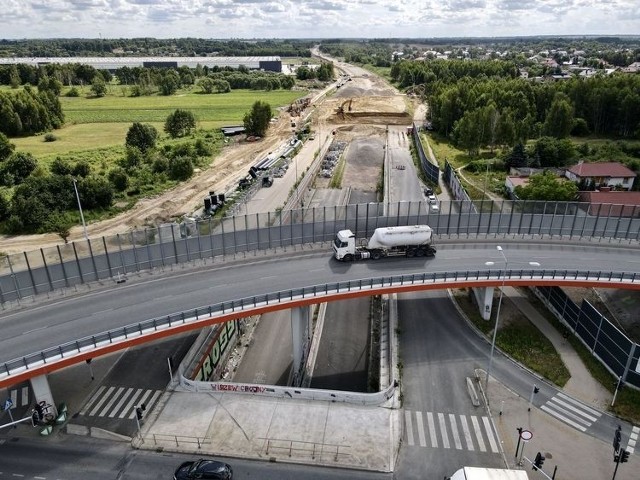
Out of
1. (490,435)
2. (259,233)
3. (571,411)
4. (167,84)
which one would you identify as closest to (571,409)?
(571,411)

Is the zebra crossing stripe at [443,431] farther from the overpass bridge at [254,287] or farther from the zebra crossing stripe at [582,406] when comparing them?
the overpass bridge at [254,287]

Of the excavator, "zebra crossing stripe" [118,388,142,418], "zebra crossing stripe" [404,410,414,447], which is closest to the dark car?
"zebra crossing stripe" [118,388,142,418]

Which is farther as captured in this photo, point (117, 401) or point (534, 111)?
point (534, 111)

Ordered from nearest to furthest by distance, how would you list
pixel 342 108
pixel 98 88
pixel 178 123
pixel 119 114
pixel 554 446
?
pixel 554 446
pixel 178 123
pixel 119 114
pixel 342 108
pixel 98 88

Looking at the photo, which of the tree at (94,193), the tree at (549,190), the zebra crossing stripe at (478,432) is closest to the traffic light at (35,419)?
the zebra crossing stripe at (478,432)

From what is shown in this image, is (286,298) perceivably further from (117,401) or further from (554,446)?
(554,446)

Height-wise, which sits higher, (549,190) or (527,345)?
(549,190)

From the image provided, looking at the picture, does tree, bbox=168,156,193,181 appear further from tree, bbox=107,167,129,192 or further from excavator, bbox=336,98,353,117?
excavator, bbox=336,98,353,117
